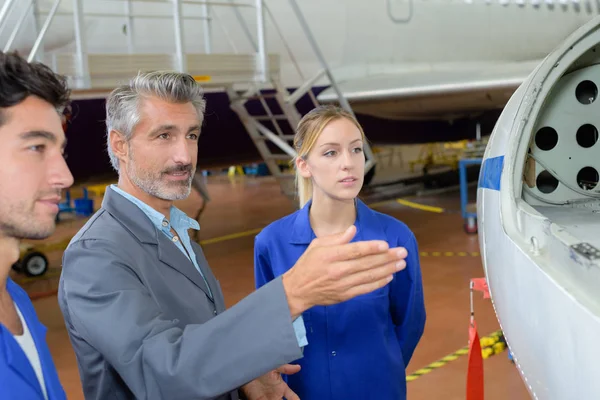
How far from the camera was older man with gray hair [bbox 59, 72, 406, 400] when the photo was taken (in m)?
1.29

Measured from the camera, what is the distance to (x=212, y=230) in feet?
35.7

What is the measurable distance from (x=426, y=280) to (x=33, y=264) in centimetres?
490

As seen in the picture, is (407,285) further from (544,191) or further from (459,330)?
(459,330)

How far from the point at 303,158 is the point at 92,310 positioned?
50.4 inches

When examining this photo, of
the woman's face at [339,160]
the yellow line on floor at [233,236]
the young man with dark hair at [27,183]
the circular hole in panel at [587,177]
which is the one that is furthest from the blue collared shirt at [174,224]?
the yellow line on floor at [233,236]

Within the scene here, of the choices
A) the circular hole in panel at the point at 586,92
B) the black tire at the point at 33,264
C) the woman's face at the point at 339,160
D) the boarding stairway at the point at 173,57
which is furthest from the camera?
the black tire at the point at 33,264

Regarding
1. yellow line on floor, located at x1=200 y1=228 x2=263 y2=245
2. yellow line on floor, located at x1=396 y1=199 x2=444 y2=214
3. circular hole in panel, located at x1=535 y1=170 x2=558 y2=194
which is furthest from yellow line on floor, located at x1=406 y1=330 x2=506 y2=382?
yellow line on floor, located at x1=396 y1=199 x2=444 y2=214

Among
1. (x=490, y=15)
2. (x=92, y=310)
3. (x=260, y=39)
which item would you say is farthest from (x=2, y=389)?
(x=490, y=15)

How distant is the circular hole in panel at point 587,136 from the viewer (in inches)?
137

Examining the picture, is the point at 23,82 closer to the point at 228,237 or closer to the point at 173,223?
the point at 173,223

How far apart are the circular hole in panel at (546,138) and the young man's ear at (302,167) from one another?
5.26 feet

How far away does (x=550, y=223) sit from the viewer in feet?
6.74

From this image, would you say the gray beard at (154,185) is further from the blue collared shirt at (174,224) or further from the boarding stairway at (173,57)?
the boarding stairway at (173,57)

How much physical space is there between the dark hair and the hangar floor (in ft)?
11.3
